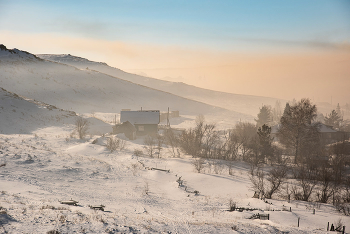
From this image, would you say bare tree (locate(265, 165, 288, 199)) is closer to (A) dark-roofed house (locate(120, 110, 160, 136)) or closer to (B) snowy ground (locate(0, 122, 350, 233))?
(B) snowy ground (locate(0, 122, 350, 233))

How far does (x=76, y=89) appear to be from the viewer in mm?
92188

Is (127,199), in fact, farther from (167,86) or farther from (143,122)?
(167,86)

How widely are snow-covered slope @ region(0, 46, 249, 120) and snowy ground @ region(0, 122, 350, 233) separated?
53363mm

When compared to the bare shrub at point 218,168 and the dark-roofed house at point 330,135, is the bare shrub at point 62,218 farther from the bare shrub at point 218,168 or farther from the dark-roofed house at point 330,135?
the dark-roofed house at point 330,135

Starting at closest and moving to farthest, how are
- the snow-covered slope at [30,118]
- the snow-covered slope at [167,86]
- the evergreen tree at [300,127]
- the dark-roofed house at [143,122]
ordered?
1. the evergreen tree at [300,127]
2. the snow-covered slope at [30,118]
3. the dark-roofed house at [143,122]
4. the snow-covered slope at [167,86]

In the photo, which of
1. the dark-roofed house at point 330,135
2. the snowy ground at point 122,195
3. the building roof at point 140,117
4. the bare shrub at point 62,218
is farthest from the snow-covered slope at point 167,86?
the bare shrub at point 62,218

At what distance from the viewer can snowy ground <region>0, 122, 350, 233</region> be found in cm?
986

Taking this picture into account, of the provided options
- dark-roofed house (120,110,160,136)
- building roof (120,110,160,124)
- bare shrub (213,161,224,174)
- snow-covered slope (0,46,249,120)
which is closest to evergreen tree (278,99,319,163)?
bare shrub (213,161,224,174)

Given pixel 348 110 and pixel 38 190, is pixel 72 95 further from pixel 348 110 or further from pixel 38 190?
pixel 348 110

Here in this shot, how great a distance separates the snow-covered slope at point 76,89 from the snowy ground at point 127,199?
53.4 m

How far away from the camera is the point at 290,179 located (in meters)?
25.8

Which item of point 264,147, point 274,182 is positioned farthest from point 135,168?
point 264,147

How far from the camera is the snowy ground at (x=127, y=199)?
32.3ft

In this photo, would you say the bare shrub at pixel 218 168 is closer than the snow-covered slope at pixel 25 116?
Yes
